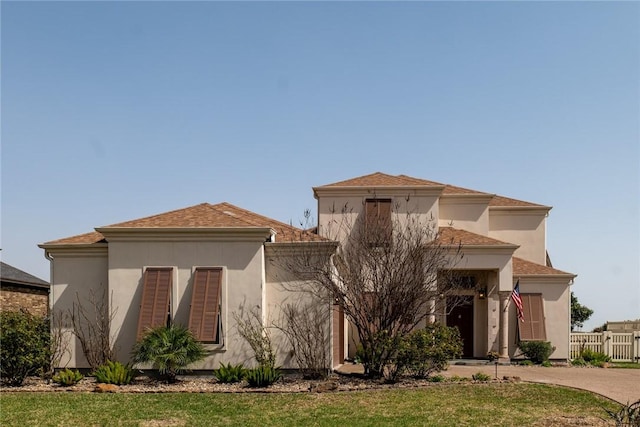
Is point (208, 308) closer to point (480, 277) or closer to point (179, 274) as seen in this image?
point (179, 274)

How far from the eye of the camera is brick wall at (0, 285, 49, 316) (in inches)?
1039

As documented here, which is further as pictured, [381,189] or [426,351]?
[381,189]

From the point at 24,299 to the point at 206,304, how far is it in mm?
12232

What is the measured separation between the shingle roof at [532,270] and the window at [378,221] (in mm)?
6345

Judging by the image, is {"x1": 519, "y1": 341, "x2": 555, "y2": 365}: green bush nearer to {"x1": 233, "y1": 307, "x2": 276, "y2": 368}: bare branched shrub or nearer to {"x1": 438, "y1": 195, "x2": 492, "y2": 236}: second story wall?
{"x1": 438, "y1": 195, "x2": 492, "y2": 236}: second story wall

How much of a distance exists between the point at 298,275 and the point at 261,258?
129 centimetres

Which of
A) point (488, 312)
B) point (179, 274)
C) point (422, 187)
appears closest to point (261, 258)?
point (179, 274)

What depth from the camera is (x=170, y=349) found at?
18.9 m

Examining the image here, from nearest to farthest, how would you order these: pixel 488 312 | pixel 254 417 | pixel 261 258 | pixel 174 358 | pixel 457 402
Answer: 1. pixel 254 417
2. pixel 457 402
3. pixel 174 358
4. pixel 261 258
5. pixel 488 312

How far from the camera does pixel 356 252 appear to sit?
2078 centimetres

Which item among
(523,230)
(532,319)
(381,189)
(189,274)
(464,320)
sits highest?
(381,189)

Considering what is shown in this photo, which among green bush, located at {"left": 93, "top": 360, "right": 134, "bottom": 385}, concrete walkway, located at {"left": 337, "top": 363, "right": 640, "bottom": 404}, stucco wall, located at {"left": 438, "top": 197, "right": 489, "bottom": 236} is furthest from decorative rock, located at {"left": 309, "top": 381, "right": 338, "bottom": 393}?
stucco wall, located at {"left": 438, "top": 197, "right": 489, "bottom": 236}

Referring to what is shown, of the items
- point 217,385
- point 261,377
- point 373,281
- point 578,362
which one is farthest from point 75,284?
point 578,362

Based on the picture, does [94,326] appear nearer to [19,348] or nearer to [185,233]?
[19,348]
